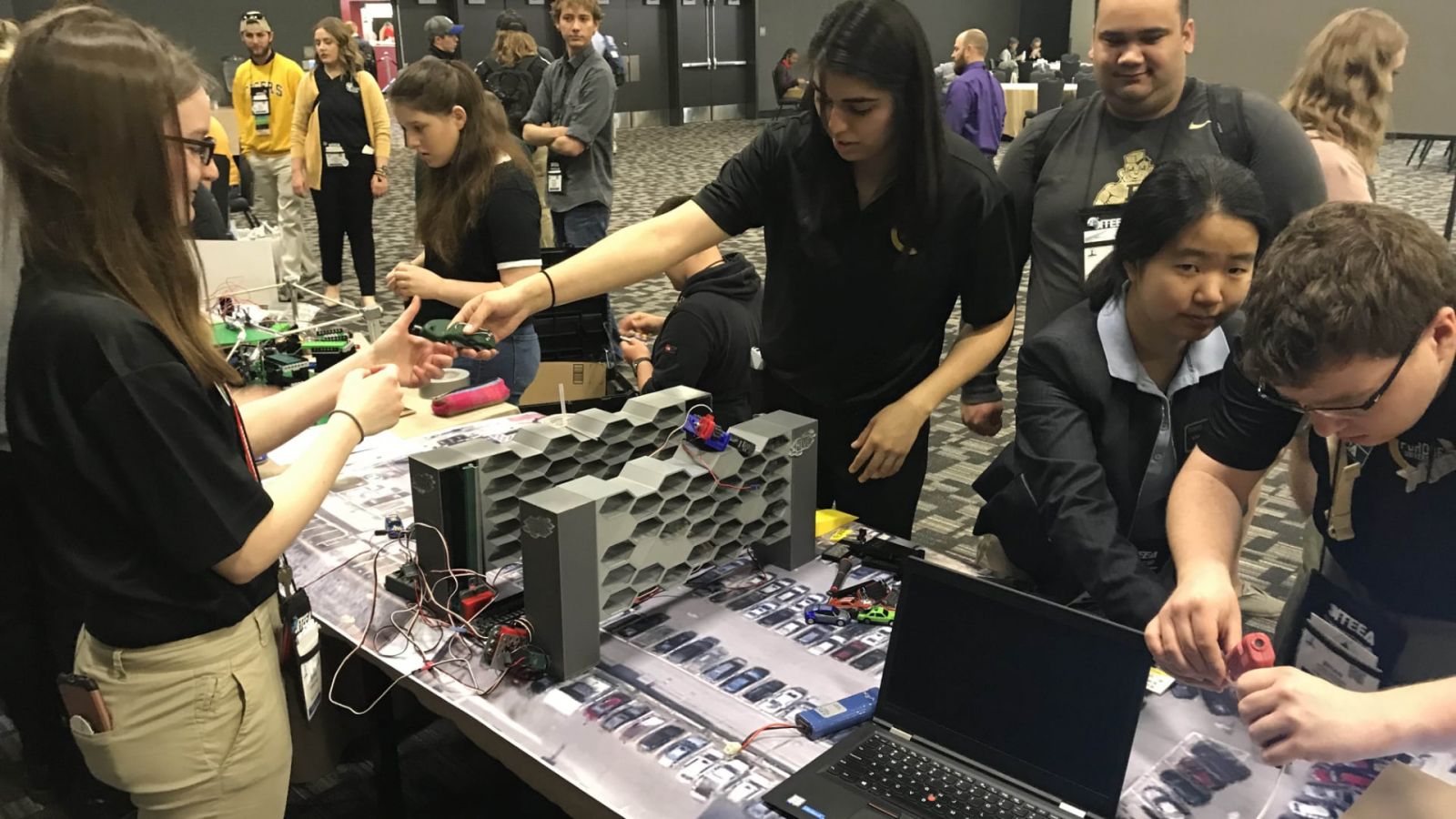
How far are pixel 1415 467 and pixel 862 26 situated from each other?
96 cm

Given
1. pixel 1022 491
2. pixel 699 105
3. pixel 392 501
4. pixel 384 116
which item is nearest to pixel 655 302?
pixel 384 116

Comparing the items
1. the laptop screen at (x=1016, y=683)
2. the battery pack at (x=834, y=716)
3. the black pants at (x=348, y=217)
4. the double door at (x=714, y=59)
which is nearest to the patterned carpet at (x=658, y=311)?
the black pants at (x=348, y=217)

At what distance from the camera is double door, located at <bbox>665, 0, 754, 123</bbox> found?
47.0 ft

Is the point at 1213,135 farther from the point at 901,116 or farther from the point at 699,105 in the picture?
the point at 699,105

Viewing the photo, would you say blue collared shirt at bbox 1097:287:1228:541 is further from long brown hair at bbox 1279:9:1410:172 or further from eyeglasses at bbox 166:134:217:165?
long brown hair at bbox 1279:9:1410:172

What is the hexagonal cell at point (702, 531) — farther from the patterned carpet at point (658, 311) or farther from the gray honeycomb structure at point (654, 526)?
the patterned carpet at point (658, 311)

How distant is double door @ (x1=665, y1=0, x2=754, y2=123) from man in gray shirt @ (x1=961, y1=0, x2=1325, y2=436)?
13.1 meters

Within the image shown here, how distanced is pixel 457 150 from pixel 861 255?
121 centimetres

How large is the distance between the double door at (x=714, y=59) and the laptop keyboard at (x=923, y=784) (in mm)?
14091

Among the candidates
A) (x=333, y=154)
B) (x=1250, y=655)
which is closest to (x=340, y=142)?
(x=333, y=154)

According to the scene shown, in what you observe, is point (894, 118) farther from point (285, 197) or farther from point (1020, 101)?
point (1020, 101)

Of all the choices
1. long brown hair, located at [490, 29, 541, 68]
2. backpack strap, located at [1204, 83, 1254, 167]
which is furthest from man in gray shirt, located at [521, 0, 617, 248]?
backpack strap, located at [1204, 83, 1254, 167]

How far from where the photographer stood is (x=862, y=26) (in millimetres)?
1561

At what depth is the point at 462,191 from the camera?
2.46 metres
